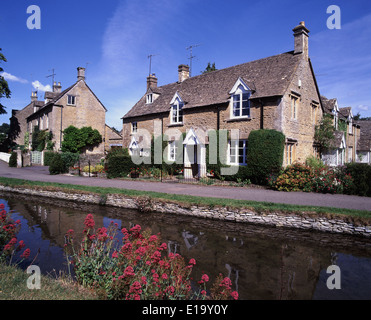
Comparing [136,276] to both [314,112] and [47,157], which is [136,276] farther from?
[47,157]

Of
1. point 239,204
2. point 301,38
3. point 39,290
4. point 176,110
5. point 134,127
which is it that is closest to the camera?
point 39,290

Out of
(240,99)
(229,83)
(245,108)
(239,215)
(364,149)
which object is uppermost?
(229,83)

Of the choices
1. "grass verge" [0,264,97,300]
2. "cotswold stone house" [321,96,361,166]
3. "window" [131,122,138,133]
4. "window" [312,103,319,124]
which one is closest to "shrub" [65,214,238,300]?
"grass verge" [0,264,97,300]

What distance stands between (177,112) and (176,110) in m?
0.42

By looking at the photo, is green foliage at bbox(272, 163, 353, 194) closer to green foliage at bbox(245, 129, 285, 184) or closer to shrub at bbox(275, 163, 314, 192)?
shrub at bbox(275, 163, 314, 192)

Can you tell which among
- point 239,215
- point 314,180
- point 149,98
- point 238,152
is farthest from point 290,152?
point 149,98

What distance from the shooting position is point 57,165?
77.3ft

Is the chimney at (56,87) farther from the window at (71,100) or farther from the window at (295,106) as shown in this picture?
the window at (295,106)

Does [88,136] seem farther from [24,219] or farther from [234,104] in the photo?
[24,219]

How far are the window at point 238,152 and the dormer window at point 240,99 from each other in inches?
76.6

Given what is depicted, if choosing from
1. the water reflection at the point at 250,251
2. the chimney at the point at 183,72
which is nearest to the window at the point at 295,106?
the chimney at the point at 183,72

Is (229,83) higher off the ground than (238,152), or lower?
higher
